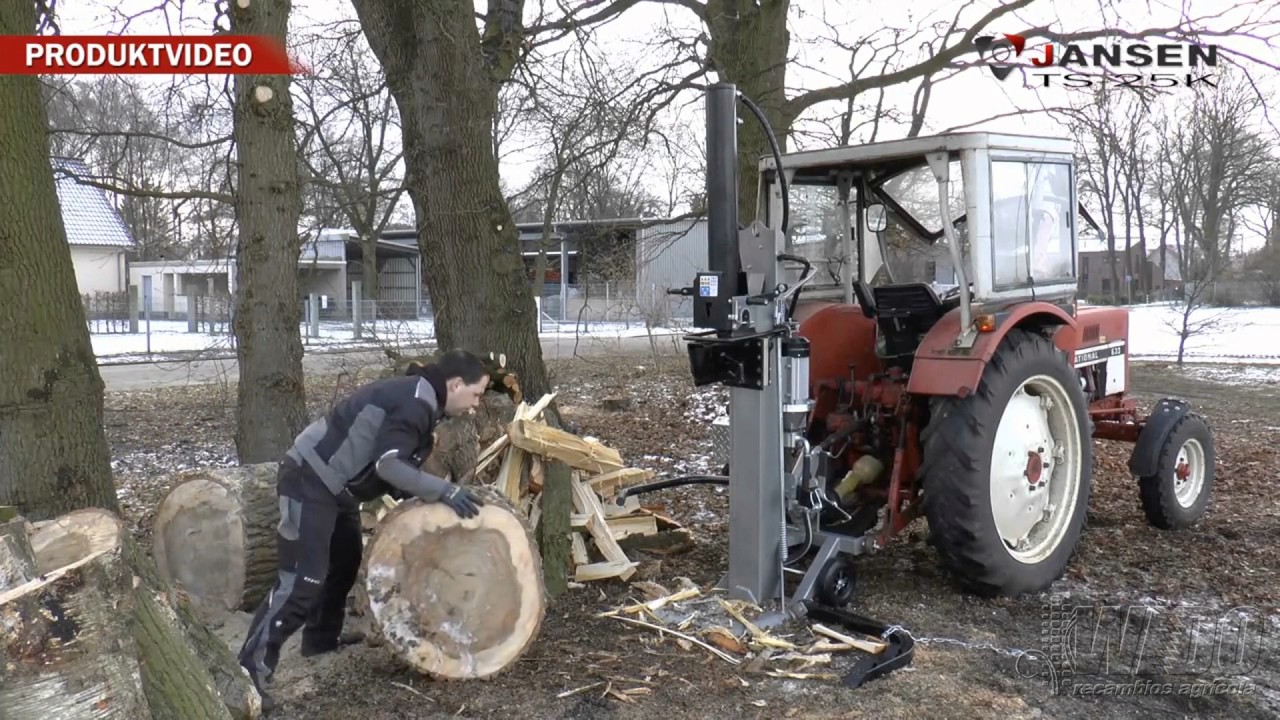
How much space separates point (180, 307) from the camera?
33.8 m

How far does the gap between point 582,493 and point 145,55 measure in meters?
A: 5.74

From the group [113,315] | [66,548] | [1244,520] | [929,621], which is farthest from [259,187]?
[113,315]

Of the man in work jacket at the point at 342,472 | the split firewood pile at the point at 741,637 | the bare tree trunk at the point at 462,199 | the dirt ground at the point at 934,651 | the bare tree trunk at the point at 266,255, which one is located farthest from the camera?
the bare tree trunk at the point at 462,199

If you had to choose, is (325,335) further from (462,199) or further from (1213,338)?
(1213,338)

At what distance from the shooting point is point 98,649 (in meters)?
2.91

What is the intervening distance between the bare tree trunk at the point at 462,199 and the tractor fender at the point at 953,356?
342 centimetres

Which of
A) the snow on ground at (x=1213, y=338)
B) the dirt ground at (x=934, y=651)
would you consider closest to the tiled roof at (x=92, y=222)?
the dirt ground at (x=934, y=651)

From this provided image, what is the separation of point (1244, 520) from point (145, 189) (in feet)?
31.8

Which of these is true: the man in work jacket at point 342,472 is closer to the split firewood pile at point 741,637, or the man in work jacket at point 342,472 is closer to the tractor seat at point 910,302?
the split firewood pile at point 741,637

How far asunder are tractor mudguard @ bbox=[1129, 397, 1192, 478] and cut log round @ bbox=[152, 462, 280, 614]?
5.13 meters

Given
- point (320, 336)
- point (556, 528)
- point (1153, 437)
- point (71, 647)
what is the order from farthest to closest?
point (320, 336), point (1153, 437), point (556, 528), point (71, 647)

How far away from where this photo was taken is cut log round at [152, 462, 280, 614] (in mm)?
5102

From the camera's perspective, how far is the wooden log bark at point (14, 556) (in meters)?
3.12

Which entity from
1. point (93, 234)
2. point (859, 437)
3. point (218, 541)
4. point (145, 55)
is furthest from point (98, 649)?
point (93, 234)
